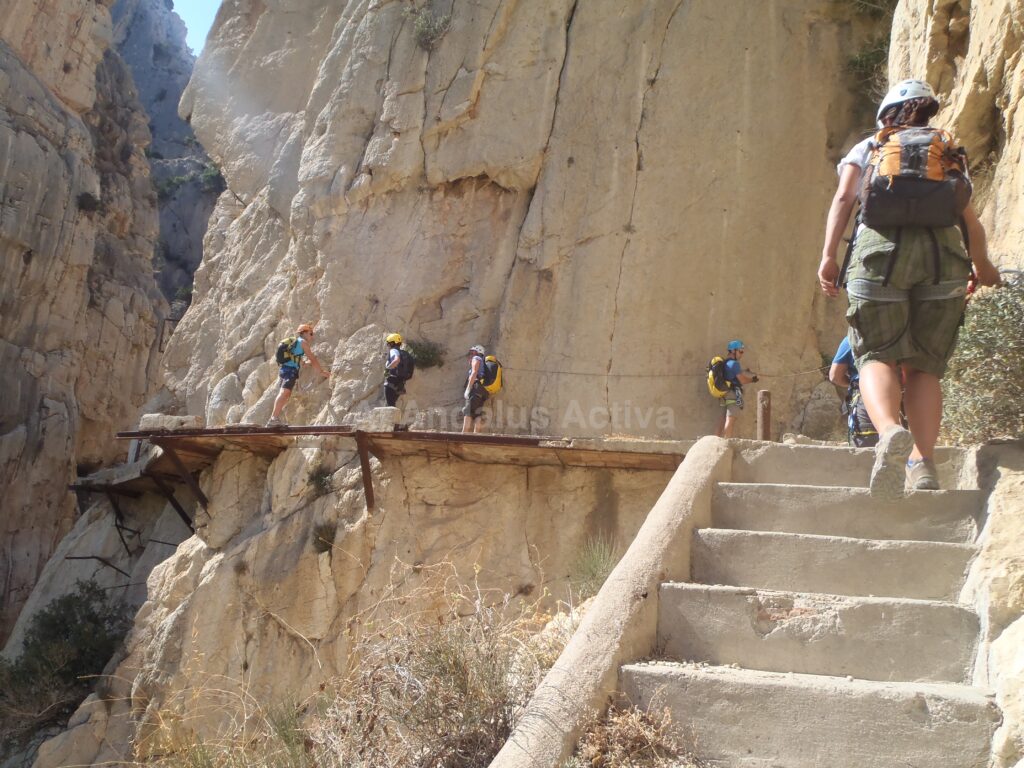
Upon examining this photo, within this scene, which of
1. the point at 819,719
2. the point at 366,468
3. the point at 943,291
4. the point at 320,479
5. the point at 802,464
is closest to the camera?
the point at 819,719

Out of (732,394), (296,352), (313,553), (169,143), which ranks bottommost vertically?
(313,553)

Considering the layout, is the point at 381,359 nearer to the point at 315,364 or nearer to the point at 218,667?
the point at 315,364

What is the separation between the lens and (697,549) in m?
3.54

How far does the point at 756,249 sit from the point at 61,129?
902 inches

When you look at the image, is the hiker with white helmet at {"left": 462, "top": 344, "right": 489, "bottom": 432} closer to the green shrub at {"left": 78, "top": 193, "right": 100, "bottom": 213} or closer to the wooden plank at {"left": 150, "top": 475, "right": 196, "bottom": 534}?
the wooden plank at {"left": 150, "top": 475, "right": 196, "bottom": 534}

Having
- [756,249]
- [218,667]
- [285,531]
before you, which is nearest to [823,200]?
[756,249]

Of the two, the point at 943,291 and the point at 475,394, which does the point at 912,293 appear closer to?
the point at 943,291

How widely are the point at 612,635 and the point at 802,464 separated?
5.55ft

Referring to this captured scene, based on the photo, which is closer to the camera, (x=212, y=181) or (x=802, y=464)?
(x=802, y=464)

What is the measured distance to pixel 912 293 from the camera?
3658 mm

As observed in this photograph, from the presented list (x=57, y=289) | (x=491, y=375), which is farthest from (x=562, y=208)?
(x=57, y=289)

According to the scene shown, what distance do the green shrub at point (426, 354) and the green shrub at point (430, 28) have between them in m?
5.22

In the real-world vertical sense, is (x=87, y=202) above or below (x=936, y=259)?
above

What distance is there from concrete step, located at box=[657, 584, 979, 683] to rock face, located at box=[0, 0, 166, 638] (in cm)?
2378
